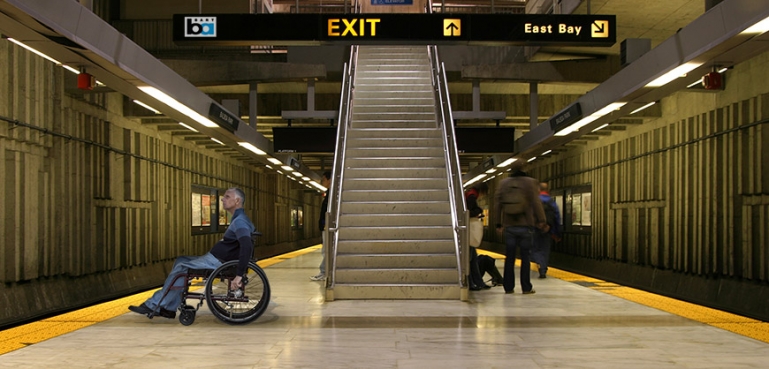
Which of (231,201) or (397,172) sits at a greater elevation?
(397,172)

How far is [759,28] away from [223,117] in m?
7.24

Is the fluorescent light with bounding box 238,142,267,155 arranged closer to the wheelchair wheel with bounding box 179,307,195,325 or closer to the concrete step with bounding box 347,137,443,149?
the concrete step with bounding box 347,137,443,149

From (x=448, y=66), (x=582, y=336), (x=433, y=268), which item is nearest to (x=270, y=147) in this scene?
(x=448, y=66)

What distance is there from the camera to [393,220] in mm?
10211

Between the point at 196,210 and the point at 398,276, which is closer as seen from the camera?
the point at 398,276

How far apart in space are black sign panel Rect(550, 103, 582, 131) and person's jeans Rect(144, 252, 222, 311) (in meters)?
5.50

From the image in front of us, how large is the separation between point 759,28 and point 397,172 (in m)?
6.66

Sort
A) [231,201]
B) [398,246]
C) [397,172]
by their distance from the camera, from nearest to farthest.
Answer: [231,201], [398,246], [397,172]

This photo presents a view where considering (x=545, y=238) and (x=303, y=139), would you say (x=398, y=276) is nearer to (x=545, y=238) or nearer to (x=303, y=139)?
(x=545, y=238)

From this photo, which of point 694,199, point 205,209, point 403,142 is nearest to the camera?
point 694,199

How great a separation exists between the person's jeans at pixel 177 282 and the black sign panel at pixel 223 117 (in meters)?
3.49

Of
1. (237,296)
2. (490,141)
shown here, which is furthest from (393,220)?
(490,141)

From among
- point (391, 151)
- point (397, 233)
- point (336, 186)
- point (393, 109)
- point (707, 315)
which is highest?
point (393, 109)

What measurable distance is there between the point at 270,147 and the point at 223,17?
18.0 ft
